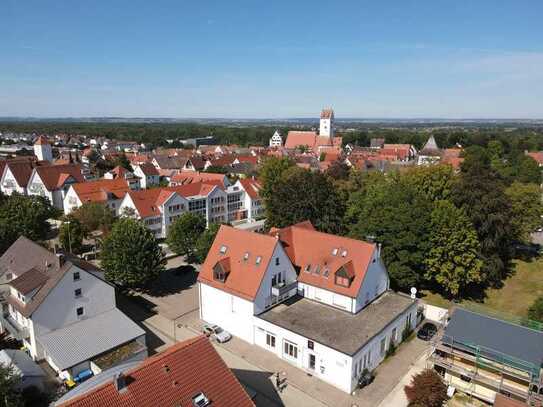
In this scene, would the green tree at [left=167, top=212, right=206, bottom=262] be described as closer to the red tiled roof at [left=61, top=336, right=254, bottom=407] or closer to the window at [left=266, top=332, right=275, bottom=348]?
the window at [left=266, top=332, right=275, bottom=348]

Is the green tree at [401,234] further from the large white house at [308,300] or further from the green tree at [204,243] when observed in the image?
the green tree at [204,243]

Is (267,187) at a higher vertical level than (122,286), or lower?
higher

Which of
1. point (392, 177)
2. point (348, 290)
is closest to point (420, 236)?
point (348, 290)

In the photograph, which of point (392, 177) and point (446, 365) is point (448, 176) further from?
point (446, 365)

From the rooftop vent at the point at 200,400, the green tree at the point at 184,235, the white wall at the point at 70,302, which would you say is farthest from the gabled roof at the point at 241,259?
the green tree at the point at 184,235

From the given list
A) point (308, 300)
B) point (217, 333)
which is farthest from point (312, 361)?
point (217, 333)

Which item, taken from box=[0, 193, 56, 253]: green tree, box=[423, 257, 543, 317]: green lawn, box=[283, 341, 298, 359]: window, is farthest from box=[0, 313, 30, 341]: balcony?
box=[423, 257, 543, 317]: green lawn
